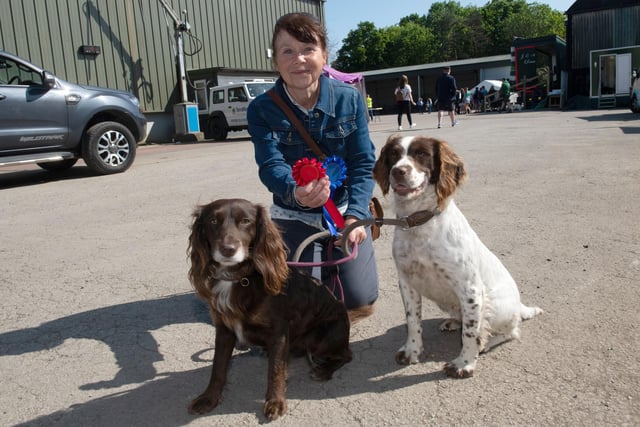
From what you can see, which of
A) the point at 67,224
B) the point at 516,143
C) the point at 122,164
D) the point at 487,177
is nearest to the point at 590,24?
the point at 516,143

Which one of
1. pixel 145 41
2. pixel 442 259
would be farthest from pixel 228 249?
pixel 145 41

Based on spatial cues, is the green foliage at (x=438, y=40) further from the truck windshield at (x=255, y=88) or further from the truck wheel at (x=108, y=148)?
the truck wheel at (x=108, y=148)

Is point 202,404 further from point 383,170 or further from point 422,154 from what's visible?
point 422,154

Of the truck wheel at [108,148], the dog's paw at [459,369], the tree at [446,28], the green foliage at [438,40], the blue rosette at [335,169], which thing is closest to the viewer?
the dog's paw at [459,369]

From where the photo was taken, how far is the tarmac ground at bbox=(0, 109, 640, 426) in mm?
2395

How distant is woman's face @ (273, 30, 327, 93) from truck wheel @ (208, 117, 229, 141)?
17.5 meters

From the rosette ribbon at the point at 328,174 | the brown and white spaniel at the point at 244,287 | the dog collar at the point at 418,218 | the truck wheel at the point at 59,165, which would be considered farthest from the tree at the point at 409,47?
the brown and white spaniel at the point at 244,287

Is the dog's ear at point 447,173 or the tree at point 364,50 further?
the tree at point 364,50

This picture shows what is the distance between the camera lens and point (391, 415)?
234cm

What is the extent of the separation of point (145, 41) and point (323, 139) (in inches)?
773

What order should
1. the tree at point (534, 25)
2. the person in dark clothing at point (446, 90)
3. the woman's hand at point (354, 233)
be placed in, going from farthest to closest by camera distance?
the tree at point (534, 25) < the person in dark clothing at point (446, 90) < the woman's hand at point (354, 233)

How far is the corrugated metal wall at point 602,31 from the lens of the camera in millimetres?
28781

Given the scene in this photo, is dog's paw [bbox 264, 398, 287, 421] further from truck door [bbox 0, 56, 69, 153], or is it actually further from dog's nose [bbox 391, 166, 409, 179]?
truck door [bbox 0, 56, 69, 153]

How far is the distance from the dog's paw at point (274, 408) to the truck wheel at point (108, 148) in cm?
805
